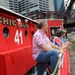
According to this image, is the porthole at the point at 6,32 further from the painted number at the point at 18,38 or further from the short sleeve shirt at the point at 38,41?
the short sleeve shirt at the point at 38,41

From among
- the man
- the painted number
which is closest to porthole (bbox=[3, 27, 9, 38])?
the painted number

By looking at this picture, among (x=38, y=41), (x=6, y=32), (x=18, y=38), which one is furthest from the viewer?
(x=18, y=38)

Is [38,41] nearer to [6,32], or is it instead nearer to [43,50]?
[43,50]

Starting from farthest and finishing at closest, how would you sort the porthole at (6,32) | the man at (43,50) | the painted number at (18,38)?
the painted number at (18,38)
the porthole at (6,32)
the man at (43,50)

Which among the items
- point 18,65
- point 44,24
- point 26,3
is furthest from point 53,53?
point 26,3

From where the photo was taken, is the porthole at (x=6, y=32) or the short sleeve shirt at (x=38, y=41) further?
the porthole at (x=6, y=32)

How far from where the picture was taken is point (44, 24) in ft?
13.0

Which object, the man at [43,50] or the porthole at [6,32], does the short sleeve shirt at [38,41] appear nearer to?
the man at [43,50]

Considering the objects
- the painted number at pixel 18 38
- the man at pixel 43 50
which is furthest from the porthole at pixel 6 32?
the man at pixel 43 50

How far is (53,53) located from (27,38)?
3.00m

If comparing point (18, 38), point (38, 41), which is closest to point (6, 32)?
point (18, 38)

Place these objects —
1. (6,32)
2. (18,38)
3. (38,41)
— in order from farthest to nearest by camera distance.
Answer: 1. (18,38)
2. (6,32)
3. (38,41)

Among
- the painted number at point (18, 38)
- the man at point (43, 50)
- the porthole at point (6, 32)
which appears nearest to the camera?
the man at point (43, 50)

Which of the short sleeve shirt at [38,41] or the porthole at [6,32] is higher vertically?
the porthole at [6,32]
